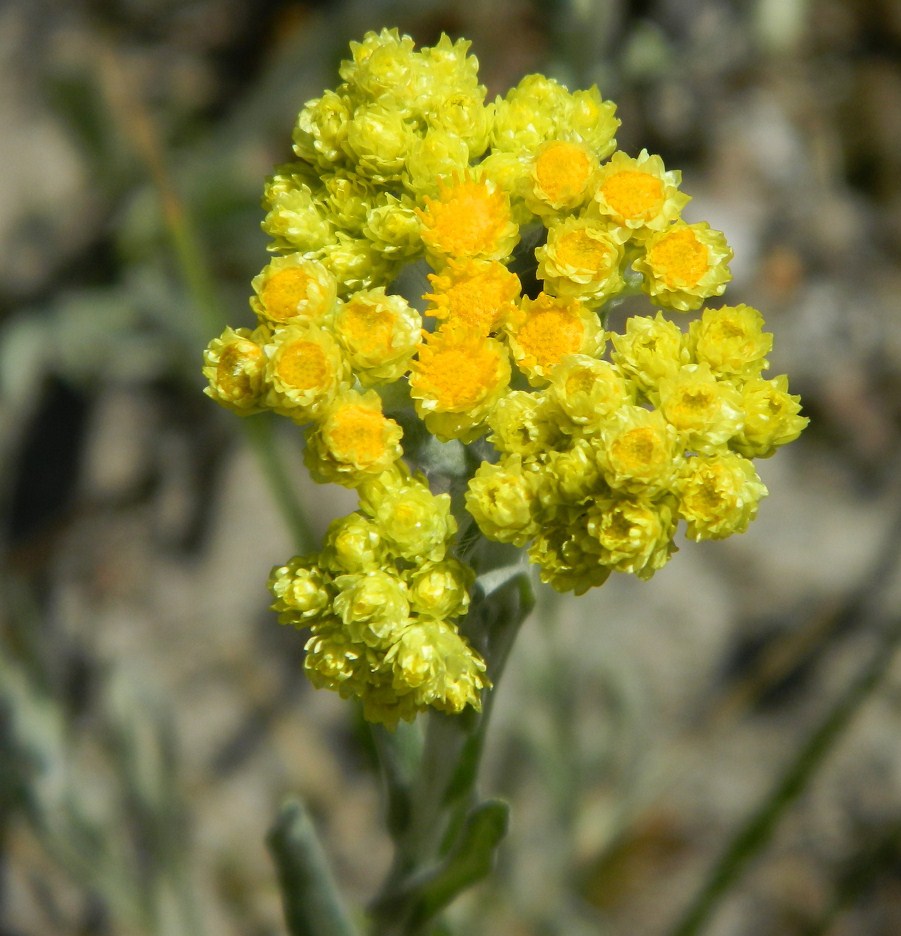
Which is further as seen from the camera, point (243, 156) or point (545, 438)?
point (243, 156)

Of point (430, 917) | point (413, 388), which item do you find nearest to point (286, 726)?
point (430, 917)

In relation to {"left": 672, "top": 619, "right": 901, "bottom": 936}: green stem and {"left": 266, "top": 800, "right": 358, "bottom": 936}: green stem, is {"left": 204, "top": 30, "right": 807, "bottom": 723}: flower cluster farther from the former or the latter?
{"left": 672, "top": 619, "right": 901, "bottom": 936}: green stem

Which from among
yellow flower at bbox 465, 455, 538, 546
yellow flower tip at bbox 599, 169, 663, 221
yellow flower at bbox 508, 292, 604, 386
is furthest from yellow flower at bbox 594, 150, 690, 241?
yellow flower at bbox 465, 455, 538, 546

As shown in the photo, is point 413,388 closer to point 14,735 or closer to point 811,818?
point 14,735

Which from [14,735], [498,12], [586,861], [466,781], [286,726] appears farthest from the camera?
[498,12]

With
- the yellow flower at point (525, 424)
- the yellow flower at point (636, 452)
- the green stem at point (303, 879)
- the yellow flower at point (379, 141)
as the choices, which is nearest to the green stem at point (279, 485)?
the green stem at point (303, 879)

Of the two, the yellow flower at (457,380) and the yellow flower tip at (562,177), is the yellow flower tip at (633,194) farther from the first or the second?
the yellow flower at (457,380)

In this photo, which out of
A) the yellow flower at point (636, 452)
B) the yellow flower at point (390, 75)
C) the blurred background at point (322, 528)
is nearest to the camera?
the yellow flower at point (636, 452)
